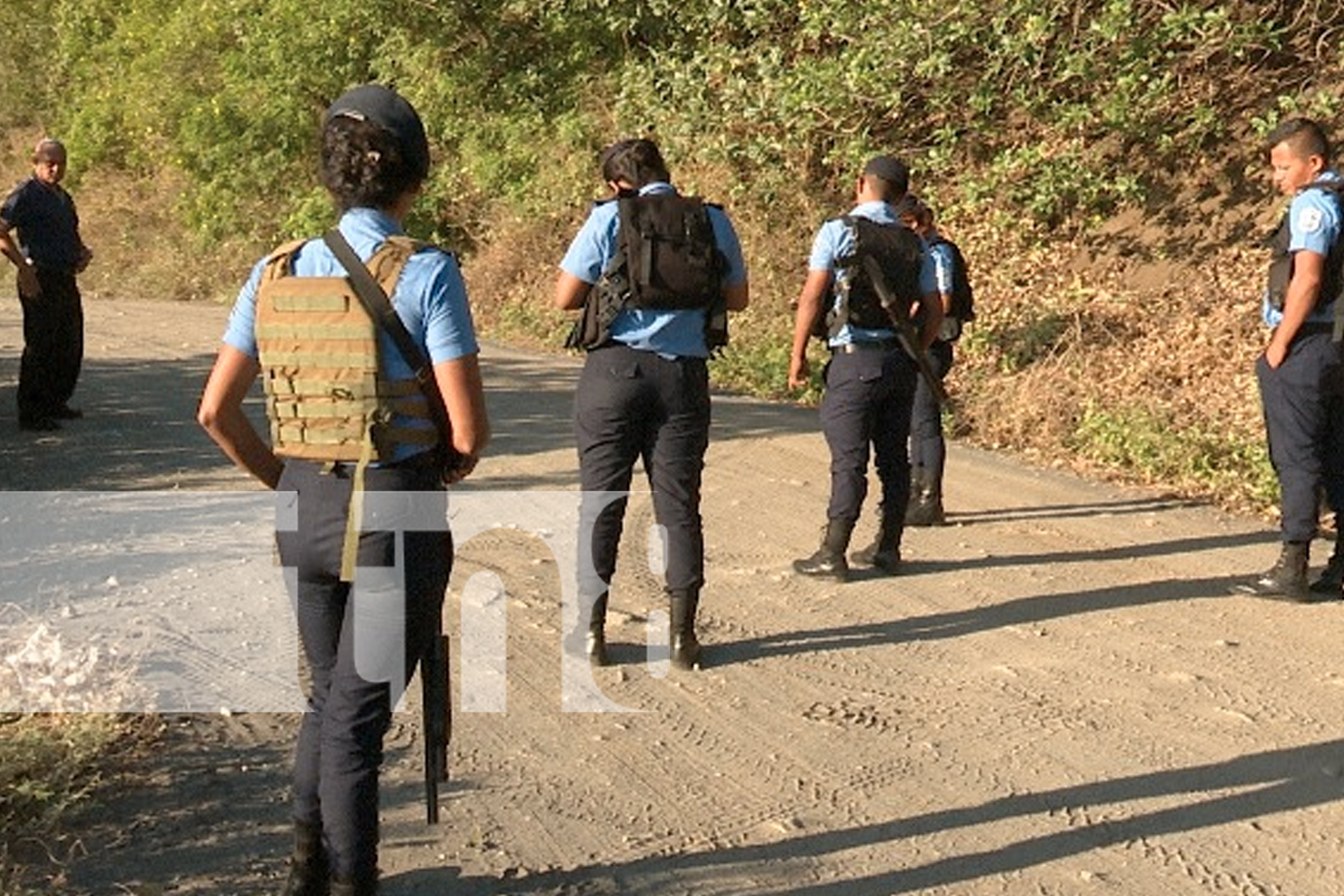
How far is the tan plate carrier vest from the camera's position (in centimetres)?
351

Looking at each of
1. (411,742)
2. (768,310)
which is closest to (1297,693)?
(411,742)

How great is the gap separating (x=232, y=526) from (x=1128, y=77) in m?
8.56

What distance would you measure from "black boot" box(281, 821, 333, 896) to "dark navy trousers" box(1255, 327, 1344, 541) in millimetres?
4645

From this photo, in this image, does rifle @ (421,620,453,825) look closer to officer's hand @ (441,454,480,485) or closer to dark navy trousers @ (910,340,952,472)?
officer's hand @ (441,454,480,485)

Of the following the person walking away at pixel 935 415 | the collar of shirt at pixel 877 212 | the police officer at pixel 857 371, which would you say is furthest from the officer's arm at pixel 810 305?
the person walking away at pixel 935 415

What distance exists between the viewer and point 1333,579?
6.87 meters

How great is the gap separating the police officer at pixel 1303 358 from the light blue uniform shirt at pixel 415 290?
13.8 feet

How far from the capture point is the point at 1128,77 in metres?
12.8

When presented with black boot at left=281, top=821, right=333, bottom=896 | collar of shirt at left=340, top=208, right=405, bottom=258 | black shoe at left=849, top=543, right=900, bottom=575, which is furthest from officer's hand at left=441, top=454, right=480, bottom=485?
black shoe at left=849, top=543, right=900, bottom=575

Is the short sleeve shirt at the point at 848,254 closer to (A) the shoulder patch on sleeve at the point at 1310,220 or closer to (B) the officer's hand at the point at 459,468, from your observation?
(A) the shoulder patch on sleeve at the point at 1310,220

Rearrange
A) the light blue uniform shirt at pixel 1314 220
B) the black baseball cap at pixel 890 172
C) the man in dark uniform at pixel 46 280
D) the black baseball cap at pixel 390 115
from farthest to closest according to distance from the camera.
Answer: the man in dark uniform at pixel 46 280, the black baseball cap at pixel 890 172, the light blue uniform shirt at pixel 1314 220, the black baseball cap at pixel 390 115

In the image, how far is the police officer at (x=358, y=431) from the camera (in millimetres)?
3527

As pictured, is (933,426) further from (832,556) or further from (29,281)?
(29,281)

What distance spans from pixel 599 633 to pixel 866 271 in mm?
2031
